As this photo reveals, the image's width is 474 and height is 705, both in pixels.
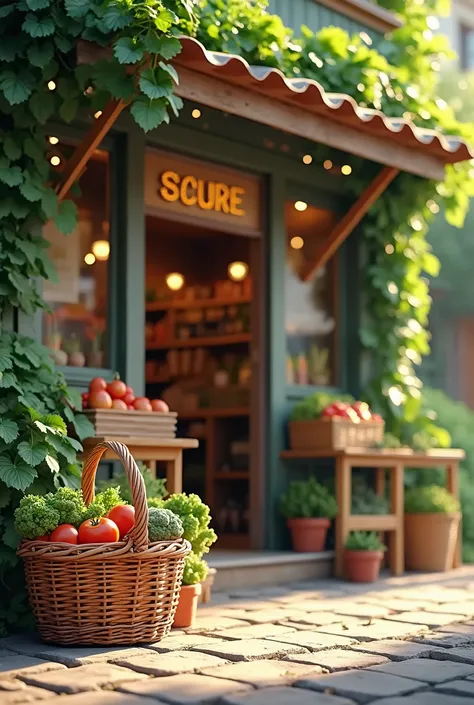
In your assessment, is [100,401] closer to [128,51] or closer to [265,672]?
[128,51]

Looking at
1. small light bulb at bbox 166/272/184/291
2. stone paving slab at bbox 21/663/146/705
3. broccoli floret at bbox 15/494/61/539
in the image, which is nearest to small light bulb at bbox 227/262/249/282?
small light bulb at bbox 166/272/184/291

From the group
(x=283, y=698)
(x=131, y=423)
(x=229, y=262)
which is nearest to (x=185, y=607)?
(x=131, y=423)

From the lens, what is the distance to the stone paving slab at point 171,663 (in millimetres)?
4719

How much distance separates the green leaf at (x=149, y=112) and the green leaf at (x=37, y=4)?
689 millimetres

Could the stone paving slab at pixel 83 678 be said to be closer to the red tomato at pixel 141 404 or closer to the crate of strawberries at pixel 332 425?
the red tomato at pixel 141 404

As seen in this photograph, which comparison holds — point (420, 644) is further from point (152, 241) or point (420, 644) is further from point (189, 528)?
point (152, 241)

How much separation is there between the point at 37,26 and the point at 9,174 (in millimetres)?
804

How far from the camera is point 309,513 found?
856cm

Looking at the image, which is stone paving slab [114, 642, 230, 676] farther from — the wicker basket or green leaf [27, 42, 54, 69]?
green leaf [27, 42, 54, 69]

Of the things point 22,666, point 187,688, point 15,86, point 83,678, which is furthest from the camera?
point 15,86

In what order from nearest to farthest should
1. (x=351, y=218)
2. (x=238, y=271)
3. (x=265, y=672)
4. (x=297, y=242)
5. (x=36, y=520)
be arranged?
1. (x=265, y=672)
2. (x=36, y=520)
3. (x=351, y=218)
4. (x=297, y=242)
5. (x=238, y=271)

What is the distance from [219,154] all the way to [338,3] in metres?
1.83

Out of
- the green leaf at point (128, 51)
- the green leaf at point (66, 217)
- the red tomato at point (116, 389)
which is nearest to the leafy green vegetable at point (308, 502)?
the red tomato at point (116, 389)

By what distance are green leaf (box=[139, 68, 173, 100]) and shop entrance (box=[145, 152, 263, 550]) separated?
190 cm
